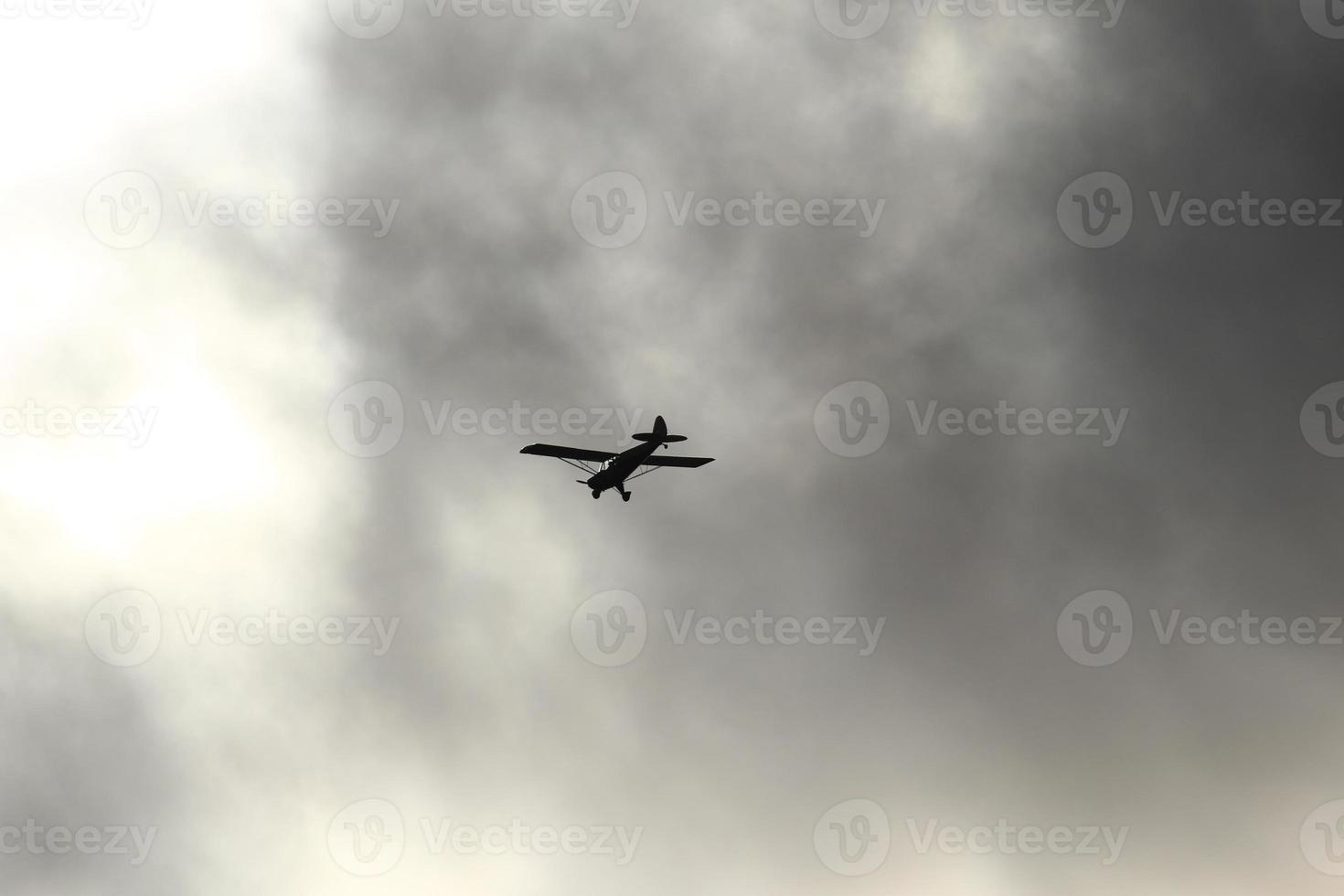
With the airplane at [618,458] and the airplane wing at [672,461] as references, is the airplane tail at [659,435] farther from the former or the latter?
the airplane wing at [672,461]

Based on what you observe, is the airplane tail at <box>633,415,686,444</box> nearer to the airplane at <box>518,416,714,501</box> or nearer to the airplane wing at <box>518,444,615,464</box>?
the airplane at <box>518,416,714,501</box>

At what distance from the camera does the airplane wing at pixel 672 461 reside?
10681cm

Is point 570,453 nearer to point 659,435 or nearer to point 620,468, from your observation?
point 620,468

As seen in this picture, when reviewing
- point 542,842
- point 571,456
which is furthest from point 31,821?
point 571,456

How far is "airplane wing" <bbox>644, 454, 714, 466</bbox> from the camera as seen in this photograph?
107 m

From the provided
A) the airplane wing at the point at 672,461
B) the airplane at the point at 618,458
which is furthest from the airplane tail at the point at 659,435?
the airplane wing at the point at 672,461

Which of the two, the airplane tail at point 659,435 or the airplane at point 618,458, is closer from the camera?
the airplane tail at point 659,435

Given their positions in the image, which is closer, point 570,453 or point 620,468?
point 620,468

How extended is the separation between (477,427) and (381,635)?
240ft

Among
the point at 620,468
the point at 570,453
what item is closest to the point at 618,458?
the point at 620,468

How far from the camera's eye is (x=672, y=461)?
111 m

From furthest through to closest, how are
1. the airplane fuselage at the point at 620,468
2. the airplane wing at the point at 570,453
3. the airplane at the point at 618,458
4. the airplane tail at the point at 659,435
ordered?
the airplane wing at the point at 570,453 → the airplane fuselage at the point at 620,468 → the airplane at the point at 618,458 → the airplane tail at the point at 659,435

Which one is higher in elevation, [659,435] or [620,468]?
[659,435]

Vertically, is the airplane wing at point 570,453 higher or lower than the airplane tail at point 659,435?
lower
